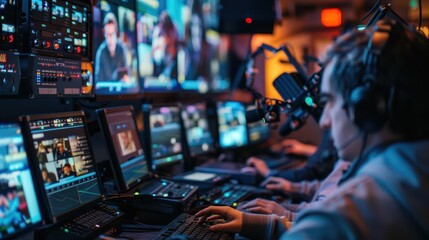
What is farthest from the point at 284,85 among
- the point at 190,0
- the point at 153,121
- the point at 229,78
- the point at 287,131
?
the point at 229,78

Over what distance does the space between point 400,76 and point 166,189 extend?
4.35ft

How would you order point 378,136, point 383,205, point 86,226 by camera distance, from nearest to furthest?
point 383,205
point 378,136
point 86,226

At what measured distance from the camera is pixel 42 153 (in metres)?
1.51

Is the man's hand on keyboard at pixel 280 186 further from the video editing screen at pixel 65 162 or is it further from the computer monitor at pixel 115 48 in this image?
the video editing screen at pixel 65 162

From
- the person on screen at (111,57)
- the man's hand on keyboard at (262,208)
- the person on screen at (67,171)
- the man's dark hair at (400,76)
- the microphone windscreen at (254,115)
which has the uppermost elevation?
the person on screen at (111,57)

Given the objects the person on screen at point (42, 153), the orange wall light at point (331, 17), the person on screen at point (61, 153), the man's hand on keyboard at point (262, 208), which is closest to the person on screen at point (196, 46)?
the man's hand on keyboard at point (262, 208)

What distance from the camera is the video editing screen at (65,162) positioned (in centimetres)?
150

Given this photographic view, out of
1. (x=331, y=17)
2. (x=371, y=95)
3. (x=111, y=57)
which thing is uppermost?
(x=331, y=17)

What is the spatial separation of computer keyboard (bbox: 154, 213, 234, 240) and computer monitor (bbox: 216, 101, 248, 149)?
1.79 metres

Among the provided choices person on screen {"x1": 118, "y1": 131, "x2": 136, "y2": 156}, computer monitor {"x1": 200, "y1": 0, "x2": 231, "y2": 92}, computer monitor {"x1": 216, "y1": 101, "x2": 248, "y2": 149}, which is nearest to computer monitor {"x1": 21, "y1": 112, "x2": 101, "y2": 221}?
person on screen {"x1": 118, "y1": 131, "x2": 136, "y2": 156}

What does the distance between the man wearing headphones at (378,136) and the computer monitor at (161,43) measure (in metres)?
1.78

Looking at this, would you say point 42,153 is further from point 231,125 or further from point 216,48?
point 216,48

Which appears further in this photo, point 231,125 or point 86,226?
point 231,125

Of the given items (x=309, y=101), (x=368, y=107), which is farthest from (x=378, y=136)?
(x=309, y=101)
